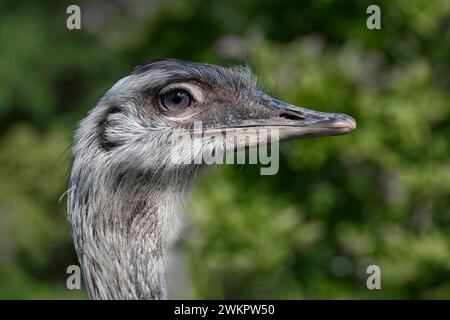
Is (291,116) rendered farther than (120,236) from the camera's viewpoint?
Yes

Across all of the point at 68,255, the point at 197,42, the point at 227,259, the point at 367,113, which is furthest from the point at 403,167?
the point at 68,255

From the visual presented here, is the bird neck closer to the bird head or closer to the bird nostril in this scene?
the bird head

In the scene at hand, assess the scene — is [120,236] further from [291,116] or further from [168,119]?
[291,116]

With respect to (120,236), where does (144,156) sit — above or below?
above

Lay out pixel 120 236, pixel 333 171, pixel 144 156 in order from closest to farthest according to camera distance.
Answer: pixel 120 236 < pixel 144 156 < pixel 333 171

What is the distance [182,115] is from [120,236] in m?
0.37

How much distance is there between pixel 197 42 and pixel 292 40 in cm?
49

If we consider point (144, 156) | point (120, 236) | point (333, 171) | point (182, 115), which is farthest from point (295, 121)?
point (333, 171)

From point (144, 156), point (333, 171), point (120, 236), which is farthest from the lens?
point (333, 171)

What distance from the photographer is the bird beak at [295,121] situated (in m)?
2.75

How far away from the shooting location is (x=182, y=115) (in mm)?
2842

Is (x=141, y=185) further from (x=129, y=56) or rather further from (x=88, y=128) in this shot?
(x=129, y=56)

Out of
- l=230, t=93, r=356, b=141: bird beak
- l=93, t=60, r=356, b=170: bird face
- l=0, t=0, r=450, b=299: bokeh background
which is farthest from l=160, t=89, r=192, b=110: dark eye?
l=0, t=0, r=450, b=299: bokeh background

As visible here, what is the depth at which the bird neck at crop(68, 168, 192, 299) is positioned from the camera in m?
2.65
